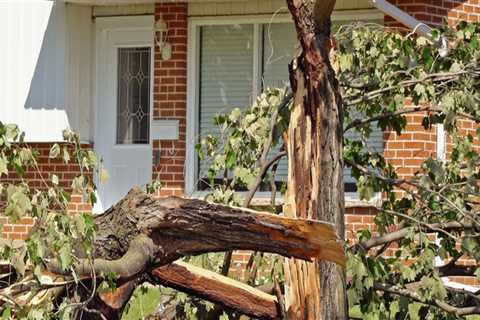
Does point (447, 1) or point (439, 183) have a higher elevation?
point (447, 1)

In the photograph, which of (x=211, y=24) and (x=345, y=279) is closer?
(x=345, y=279)

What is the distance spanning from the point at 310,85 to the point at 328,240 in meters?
1.02

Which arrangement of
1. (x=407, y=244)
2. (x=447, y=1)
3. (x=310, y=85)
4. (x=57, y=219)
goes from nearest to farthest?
(x=57, y=219) → (x=310, y=85) → (x=407, y=244) → (x=447, y=1)

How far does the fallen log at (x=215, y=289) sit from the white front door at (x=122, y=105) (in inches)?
302

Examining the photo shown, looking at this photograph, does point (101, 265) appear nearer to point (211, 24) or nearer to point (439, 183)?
point (439, 183)

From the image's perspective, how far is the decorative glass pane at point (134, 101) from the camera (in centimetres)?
1492

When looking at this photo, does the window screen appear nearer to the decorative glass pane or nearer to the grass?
the decorative glass pane

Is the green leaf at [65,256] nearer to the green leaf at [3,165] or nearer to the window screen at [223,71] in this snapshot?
the green leaf at [3,165]

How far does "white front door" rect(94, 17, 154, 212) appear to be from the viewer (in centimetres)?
1480

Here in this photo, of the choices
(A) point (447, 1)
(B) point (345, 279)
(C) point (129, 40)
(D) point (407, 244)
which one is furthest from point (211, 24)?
(B) point (345, 279)

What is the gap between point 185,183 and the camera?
559 inches

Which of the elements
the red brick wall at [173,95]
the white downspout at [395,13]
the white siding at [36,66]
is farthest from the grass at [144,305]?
the white downspout at [395,13]

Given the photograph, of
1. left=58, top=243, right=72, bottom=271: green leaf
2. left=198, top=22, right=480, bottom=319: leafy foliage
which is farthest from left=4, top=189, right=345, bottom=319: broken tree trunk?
left=58, top=243, right=72, bottom=271: green leaf

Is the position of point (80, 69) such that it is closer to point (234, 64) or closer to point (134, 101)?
point (134, 101)
